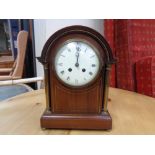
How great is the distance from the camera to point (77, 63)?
17.5 inches

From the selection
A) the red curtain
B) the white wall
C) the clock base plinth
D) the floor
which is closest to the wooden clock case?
the clock base plinth

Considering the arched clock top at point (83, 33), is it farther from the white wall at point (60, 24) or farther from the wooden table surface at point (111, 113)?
the white wall at point (60, 24)

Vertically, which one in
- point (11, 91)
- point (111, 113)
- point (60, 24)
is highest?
point (60, 24)

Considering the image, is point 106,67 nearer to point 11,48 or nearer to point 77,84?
point 77,84

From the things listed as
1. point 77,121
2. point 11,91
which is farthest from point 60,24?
point 77,121

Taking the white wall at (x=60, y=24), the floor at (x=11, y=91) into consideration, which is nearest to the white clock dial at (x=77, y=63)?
the white wall at (x=60, y=24)

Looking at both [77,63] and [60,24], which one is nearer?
[77,63]

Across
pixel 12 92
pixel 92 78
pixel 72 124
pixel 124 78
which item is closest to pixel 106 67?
pixel 92 78

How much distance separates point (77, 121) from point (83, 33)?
21 centimetres

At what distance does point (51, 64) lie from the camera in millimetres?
452

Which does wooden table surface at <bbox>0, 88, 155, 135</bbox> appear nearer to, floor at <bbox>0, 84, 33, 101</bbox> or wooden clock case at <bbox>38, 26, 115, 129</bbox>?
wooden clock case at <bbox>38, 26, 115, 129</bbox>

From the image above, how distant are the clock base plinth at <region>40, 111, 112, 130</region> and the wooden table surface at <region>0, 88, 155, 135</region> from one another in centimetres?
1

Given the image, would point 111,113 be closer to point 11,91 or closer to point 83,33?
point 83,33

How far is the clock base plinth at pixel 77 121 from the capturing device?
0.45 meters
